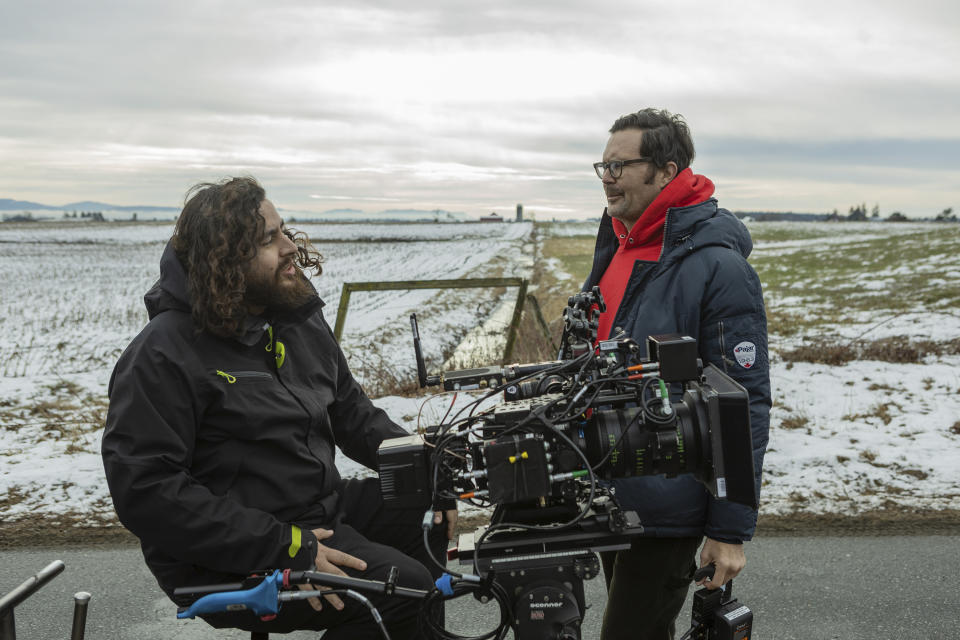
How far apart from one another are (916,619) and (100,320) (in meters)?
15.8

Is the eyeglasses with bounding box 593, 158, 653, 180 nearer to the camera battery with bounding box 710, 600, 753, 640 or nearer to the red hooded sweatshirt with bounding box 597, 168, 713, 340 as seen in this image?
the red hooded sweatshirt with bounding box 597, 168, 713, 340

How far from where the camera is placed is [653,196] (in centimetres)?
282

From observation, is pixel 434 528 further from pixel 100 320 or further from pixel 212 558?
pixel 100 320

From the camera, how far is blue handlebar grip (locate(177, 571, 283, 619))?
186 centimetres

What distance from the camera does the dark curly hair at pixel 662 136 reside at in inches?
109

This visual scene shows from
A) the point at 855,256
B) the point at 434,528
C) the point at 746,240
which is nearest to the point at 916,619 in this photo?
the point at 746,240

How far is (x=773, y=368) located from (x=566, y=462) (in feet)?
21.4

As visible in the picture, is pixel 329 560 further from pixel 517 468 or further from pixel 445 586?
pixel 517 468

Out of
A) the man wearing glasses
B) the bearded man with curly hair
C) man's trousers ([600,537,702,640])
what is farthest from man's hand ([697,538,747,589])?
the bearded man with curly hair

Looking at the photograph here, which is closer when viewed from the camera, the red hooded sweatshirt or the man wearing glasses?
the man wearing glasses

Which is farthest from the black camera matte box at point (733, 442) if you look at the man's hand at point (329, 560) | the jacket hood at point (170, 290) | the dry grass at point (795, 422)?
the dry grass at point (795, 422)

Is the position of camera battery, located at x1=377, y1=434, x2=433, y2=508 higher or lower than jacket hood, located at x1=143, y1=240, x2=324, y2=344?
lower

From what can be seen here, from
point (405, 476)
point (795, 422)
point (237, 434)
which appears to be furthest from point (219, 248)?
point (795, 422)

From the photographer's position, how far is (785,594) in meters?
3.61
